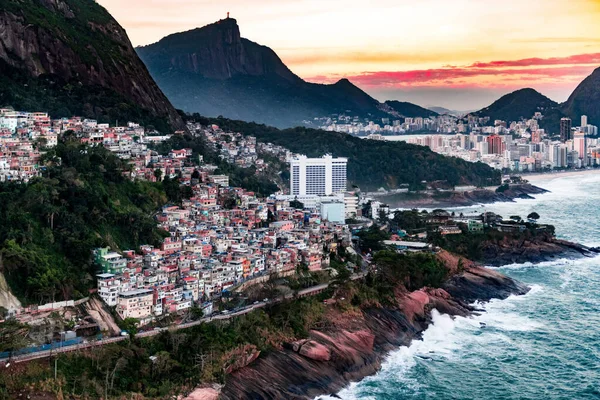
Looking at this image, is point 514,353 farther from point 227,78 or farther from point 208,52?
point 227,78

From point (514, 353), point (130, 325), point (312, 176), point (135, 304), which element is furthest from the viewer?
point (312, 176)

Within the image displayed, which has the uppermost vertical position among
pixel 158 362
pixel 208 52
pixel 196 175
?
pixel 208 52

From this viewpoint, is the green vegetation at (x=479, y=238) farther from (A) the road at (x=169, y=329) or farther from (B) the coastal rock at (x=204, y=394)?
(B) the coastal rock at (x=204, y=394)

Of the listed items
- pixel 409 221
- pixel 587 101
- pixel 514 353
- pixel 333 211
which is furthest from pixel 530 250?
pixel 587 101

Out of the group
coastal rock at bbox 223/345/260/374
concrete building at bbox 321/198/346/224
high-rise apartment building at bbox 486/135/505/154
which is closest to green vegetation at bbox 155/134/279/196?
concrete building at bbox 321/198/346/224

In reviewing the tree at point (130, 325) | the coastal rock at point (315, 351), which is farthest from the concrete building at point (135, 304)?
the coastal rock at point (315, 351)

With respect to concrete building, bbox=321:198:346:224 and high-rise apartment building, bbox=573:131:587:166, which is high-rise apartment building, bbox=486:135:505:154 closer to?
high-rise apartment building, bbox=573:131:587:166
